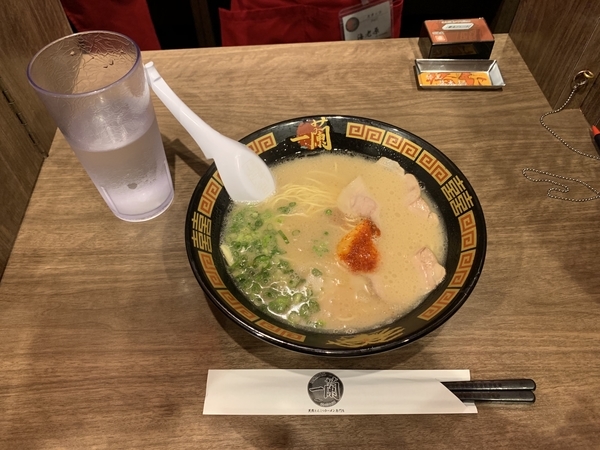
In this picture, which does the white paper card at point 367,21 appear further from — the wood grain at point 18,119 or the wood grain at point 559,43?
the wood grain at point 18,119

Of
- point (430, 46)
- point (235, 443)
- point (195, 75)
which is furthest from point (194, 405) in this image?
point (430, 46)

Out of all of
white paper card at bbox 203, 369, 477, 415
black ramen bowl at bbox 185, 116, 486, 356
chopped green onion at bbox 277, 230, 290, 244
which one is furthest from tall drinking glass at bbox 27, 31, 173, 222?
white paper card at bbox 203, 369, 477, 415

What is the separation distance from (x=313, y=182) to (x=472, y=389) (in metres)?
0.64

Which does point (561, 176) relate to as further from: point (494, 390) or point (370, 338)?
point (370, 338)

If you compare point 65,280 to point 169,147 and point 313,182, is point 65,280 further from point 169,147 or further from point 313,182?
point 313,182

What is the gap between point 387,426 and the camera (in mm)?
870

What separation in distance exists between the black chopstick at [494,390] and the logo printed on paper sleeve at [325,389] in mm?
213

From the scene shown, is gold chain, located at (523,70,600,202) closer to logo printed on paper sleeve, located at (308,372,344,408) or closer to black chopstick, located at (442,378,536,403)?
black chopstick, located at (442,378,536,403)

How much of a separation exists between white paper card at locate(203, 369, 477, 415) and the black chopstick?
16mm

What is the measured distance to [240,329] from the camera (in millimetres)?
1008

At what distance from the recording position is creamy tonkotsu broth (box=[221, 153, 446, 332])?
1.01 metres

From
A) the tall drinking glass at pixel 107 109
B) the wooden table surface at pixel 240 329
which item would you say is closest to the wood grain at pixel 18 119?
the wooden table surface at pixel 240 329

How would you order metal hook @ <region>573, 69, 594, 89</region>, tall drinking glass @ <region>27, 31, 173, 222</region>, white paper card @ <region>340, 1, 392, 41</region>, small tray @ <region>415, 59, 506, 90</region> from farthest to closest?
white paper card @ <region>340, 1, 392, 41</region> < small tray @ <region>415, 59, 506, 90</region> < metal hook @ <region>573, 69, 594, 89</region> < tall drinking glass @ <region>27, 31, 173, 222</region>

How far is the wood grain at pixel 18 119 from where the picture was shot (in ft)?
3.76
